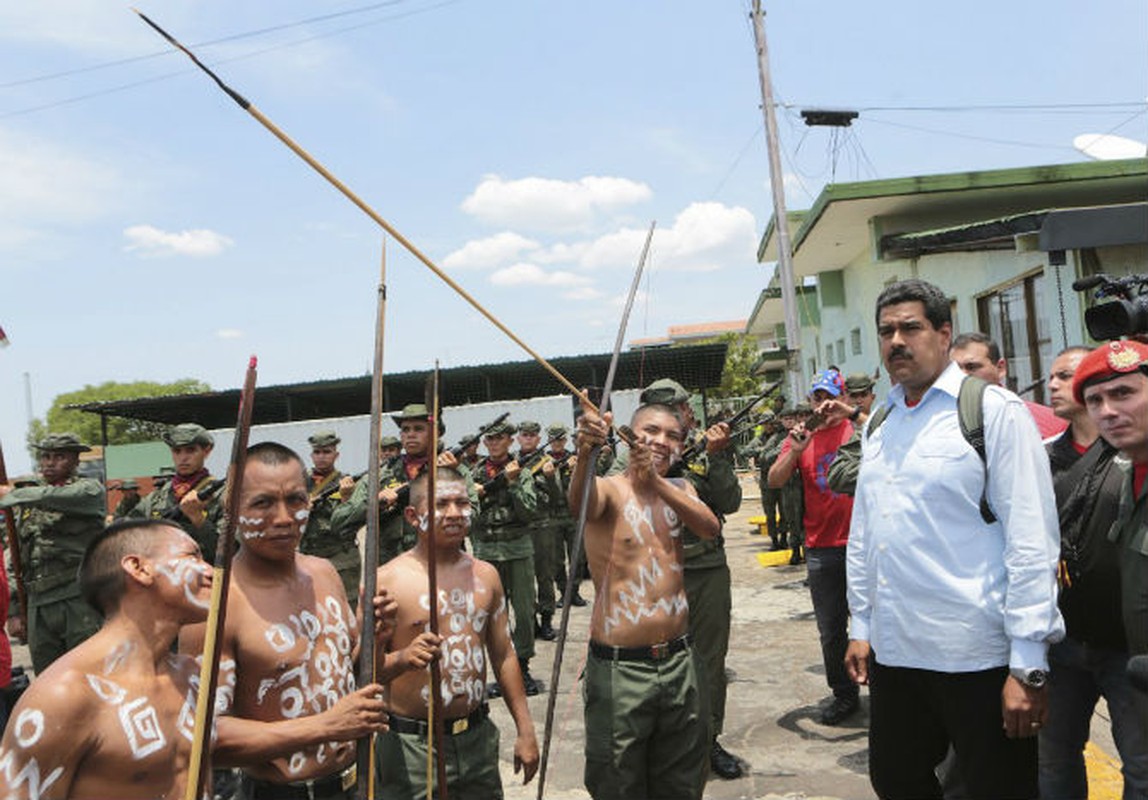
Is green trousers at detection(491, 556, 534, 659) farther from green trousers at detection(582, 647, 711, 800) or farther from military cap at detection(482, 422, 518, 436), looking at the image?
green trousers at detection(582, 647, 711, 800)

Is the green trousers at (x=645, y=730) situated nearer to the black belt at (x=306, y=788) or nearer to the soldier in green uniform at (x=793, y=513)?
the black belt at (x=306, y=788)

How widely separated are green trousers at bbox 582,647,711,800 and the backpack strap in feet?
4.78

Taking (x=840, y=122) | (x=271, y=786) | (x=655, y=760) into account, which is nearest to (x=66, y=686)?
(x=271, y=786)

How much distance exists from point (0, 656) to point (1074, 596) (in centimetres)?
546

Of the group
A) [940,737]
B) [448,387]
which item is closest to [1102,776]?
[940,737]

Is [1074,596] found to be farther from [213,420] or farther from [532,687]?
[213,420]

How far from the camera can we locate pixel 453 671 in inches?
126

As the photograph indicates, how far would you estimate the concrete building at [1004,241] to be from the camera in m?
7.84

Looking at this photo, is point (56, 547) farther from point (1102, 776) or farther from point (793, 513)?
point (793, 513)

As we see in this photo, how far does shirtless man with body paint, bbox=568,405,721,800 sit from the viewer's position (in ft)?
11.4

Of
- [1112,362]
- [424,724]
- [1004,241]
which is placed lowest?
[424,724]

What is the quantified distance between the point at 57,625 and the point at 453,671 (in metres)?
5.01

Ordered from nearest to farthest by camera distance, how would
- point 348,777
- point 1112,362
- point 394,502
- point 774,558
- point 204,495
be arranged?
point 348,777 < point 1112,362 < point 204,495 < point 394,502 < point 774,558

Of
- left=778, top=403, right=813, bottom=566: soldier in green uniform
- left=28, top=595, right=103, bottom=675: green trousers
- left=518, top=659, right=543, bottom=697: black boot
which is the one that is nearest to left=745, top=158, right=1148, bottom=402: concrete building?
left=778, top=403, right=813, bottom=566: soldier in green uniform
